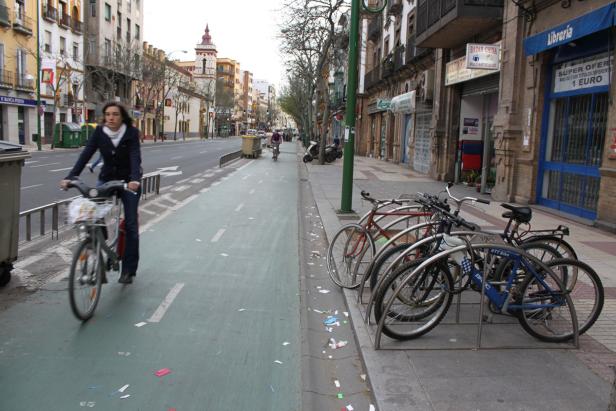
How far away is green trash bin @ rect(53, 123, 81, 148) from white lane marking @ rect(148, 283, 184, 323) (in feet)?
120

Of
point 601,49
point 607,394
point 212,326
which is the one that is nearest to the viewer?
point 607,394

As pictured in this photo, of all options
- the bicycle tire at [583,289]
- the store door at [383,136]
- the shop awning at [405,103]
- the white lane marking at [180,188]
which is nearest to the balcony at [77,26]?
the store door at [383,136]

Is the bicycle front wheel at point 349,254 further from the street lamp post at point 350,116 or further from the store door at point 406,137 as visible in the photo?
the store door at point 406,137

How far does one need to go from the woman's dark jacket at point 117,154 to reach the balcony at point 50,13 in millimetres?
43673

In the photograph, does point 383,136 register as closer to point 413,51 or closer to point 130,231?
point 413,51

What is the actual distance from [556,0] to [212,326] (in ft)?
34.7

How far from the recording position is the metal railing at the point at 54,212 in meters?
8.14

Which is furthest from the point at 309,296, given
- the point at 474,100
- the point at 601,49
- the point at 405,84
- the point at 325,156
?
the point at 325,156

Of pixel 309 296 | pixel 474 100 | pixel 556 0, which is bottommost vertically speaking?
pixel 309 296

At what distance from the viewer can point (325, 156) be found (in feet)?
110

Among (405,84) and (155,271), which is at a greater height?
(405,84)

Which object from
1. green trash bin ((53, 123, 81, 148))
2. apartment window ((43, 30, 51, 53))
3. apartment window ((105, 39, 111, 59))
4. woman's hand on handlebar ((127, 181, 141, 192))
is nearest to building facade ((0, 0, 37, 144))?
apartment window ((43, 30, 51, 53))

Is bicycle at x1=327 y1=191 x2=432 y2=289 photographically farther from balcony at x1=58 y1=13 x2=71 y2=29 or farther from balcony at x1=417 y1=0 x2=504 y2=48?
balcony at x1=58 y1=13 x2=71 y2=29

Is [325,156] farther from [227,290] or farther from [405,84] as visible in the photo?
[227,290]
